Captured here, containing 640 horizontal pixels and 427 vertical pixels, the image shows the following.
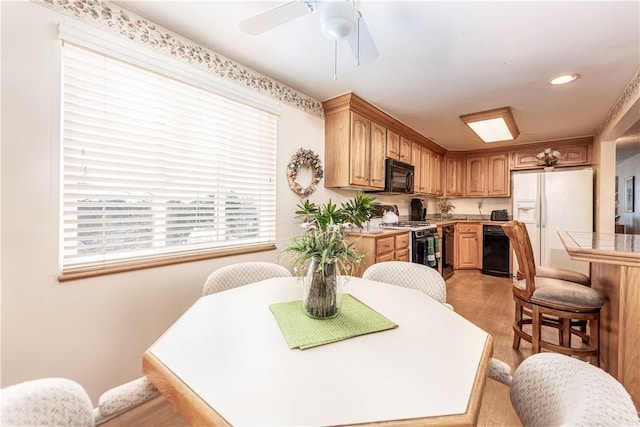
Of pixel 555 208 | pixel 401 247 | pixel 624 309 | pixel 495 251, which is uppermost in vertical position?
pixel 555 208

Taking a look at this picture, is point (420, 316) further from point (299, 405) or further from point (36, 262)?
point (36, 262)

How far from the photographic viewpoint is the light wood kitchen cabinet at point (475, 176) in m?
5.07

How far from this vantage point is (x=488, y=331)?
2.44 m

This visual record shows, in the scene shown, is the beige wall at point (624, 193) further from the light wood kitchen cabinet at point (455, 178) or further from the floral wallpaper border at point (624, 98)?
the light wood kitchen cabinet at point (455, 178)

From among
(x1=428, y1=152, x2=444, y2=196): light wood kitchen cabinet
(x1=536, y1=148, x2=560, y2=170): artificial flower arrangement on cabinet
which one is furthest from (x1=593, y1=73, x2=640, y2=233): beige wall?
(x1=428, y1=152, x2=444, y2=196): light wood kitchen cabinet

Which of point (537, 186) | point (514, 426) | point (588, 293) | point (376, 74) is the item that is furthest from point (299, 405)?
point (537, 186)

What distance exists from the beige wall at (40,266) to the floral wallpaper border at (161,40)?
0.42 feet

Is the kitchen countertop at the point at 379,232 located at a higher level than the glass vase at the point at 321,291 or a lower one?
higher

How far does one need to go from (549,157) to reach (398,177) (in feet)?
9.18

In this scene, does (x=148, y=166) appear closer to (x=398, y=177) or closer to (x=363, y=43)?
(x=363, y=43)

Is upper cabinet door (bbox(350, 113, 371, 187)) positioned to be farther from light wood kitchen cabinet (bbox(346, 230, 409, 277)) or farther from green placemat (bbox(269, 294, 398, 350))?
green placemat (bbox(269, 294, 398, 350))

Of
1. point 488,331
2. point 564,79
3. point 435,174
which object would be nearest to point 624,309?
point 488,331

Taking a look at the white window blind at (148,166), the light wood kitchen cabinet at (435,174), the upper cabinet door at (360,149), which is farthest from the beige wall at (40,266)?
the light wood kitchen cabinet at (435,174)

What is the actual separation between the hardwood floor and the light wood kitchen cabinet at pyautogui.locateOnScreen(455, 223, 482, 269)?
0.52 feet
